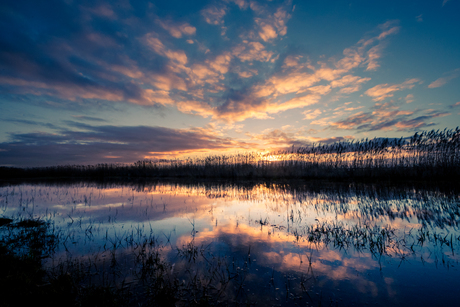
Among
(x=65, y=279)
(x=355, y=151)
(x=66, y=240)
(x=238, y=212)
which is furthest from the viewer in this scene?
(x=355, y=151)

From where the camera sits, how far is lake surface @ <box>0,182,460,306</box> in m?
2.78

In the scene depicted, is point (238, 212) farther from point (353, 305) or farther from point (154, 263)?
point (353, 305)

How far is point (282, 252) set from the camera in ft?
13.1

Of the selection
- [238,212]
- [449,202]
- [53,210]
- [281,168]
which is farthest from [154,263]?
[281,168]

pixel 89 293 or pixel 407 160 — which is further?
pixel 407 160

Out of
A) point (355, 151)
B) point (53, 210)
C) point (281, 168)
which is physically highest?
point (355, 151)

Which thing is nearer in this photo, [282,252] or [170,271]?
[170,271]

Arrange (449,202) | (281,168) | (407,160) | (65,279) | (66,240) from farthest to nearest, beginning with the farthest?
(281,168) → (407,160) → (449,202) → (66,240) → (65,279)

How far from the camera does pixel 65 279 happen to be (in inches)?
115

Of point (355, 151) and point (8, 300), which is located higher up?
point (355, 151)

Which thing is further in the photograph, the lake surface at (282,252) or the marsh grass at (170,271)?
the lake surface at (282,252)

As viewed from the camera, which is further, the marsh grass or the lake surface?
the lake surface

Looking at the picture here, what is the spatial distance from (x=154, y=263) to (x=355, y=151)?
21.1 meters

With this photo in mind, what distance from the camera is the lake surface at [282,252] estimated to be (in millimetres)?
2779
